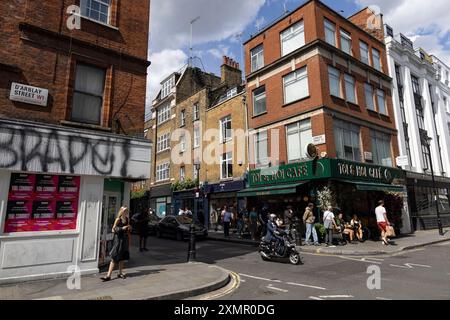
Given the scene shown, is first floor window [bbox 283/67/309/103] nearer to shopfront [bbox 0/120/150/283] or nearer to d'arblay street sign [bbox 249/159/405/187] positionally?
d'arblay street sign [bbox 249/159/405/187]

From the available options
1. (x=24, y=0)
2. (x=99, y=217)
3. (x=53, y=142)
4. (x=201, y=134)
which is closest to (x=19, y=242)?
(x=99, y=217)

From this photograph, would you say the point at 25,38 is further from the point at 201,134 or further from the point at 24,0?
the point at 201,134

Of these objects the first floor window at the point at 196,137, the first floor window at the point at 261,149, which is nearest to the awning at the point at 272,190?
the first floor window at the point at 261,149

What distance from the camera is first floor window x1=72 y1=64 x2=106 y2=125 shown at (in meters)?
9.60

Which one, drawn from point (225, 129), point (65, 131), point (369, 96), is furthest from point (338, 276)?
point (225, 129)

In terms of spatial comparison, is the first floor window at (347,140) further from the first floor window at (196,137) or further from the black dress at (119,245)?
the black dress at (119,245)

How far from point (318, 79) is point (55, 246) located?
51.5ft

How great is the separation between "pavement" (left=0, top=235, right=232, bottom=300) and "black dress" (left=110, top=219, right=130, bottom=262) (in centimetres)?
57

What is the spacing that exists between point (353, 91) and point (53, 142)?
18.5 m

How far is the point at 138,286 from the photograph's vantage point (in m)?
7.12

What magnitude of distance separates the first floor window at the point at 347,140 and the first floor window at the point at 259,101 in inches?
212

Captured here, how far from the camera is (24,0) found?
888cm

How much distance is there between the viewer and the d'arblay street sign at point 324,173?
54.3ft

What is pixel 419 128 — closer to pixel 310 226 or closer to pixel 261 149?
pixel 261 149
